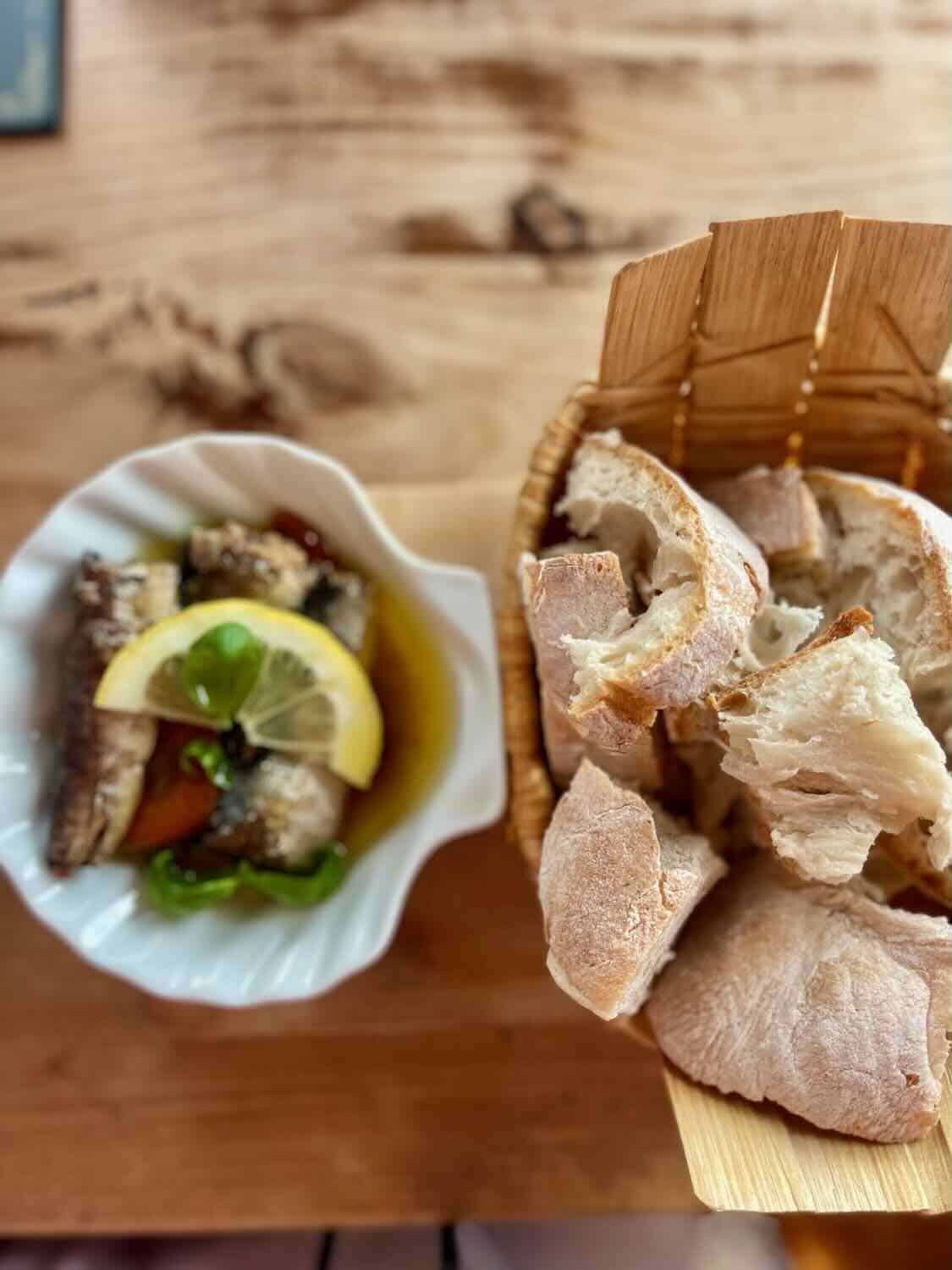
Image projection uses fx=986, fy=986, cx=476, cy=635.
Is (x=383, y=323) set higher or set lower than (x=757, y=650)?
higher

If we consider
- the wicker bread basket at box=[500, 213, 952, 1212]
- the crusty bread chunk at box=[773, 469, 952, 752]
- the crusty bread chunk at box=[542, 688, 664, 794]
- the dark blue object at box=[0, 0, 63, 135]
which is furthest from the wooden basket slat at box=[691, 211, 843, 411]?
the dark blue object at box=[0, 0, 63, 135]

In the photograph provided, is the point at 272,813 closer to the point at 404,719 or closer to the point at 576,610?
the point at 404,719

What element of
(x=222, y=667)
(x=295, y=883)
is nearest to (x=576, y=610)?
(x=222, y=667)

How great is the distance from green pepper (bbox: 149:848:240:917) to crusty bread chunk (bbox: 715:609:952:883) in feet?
1.87

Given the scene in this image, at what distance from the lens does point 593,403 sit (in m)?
0.92

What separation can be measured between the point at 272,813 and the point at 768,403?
66 cm

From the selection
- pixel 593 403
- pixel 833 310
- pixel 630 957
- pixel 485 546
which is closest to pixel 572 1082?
pixel 630 957

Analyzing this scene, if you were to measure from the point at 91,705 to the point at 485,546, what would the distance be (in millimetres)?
461

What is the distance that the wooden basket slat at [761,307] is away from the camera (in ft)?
2.75

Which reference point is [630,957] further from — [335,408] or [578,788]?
[335,408]

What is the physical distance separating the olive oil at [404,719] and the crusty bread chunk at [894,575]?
42 cm

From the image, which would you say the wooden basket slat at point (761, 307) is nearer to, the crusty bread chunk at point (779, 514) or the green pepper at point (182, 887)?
the crusty bread chunk at point (779, 514)

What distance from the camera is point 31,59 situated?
4.39ft

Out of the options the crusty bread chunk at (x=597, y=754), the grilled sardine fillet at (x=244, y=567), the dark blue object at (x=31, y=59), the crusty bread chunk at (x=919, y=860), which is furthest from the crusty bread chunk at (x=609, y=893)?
the dark blue object at (x=31, y=59)
